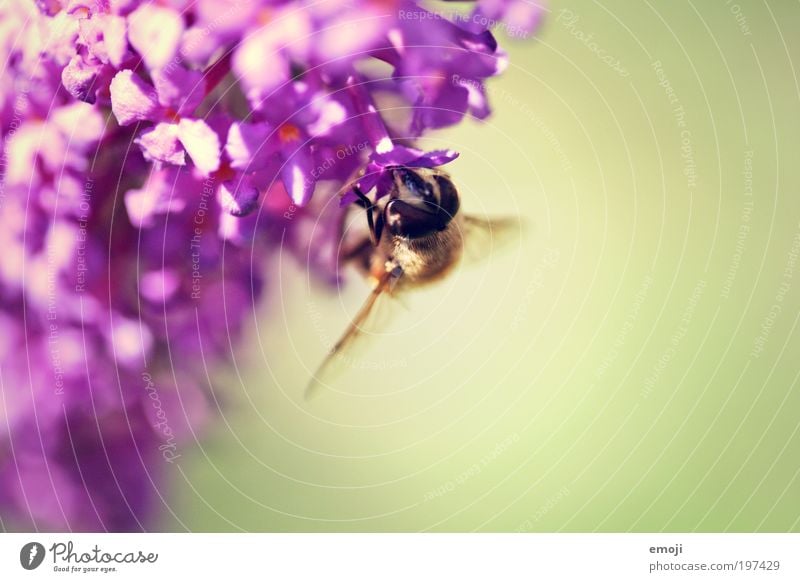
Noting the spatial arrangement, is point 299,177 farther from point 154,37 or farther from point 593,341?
point 593,341

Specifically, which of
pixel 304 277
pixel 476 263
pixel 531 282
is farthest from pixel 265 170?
pixel 531 282

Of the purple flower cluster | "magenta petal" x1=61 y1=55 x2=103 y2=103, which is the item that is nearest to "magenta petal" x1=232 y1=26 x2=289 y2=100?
the purple flower cluster

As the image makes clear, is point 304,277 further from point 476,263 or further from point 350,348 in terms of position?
point 476,263

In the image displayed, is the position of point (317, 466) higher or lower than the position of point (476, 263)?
lower

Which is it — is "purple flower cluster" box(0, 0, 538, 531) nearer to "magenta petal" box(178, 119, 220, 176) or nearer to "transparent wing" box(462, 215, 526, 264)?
"magenta petal" box(178, 119, 220, 176)

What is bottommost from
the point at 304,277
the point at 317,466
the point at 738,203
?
the point at 317,466
